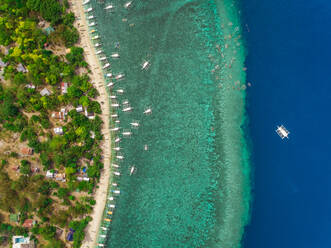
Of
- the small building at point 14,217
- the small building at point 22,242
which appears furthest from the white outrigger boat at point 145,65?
the small building at point 22,242

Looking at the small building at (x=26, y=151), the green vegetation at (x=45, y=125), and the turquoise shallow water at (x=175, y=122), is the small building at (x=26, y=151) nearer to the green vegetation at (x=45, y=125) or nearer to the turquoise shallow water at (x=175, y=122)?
the green vegetation at (x=45, y=125)

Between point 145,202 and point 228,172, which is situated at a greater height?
point 228,172

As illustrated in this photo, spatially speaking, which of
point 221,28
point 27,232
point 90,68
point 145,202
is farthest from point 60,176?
point 221,28

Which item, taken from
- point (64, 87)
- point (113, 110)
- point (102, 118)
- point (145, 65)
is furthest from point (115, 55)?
point (102, 118)

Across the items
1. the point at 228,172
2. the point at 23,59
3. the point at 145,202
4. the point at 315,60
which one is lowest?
the point at 145,202

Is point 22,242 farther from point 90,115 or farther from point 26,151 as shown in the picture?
point 90,115

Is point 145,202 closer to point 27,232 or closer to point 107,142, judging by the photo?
point 107,142
